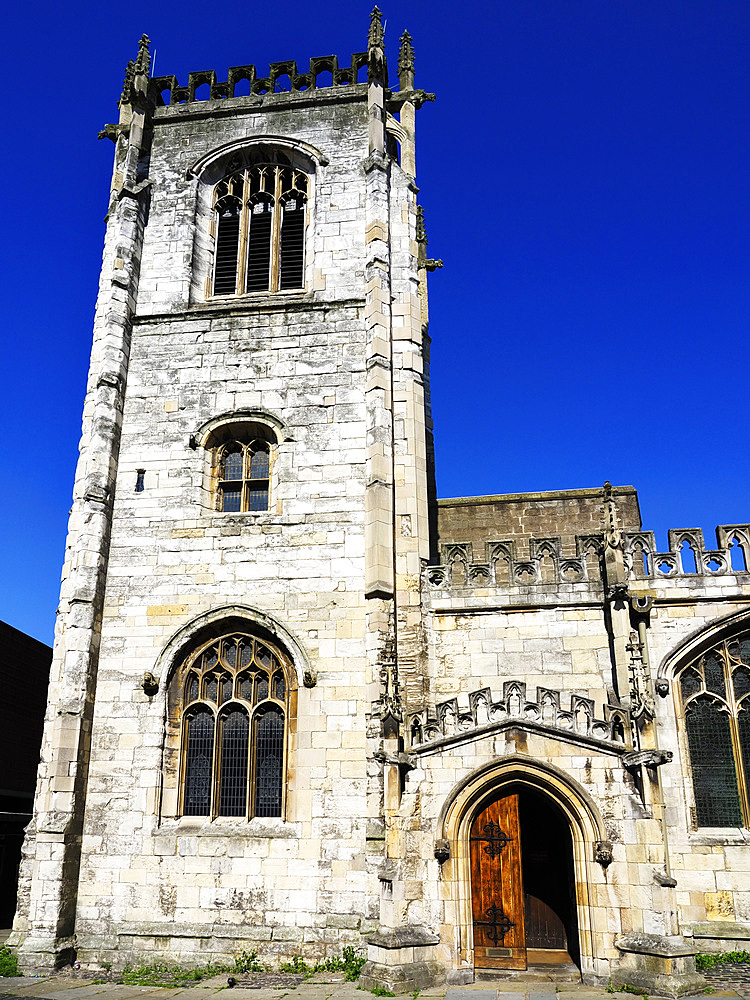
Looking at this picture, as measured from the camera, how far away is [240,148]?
64.0 feet

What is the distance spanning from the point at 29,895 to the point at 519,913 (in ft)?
26.1

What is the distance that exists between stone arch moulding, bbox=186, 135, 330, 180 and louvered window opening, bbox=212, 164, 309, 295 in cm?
45

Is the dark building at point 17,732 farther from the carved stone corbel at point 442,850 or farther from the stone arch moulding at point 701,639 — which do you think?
the stone arch moulding at point 701,639

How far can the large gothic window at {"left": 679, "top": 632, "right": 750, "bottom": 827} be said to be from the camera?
13586mm

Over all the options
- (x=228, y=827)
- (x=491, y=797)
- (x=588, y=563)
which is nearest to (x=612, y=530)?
(x=588, y=563)

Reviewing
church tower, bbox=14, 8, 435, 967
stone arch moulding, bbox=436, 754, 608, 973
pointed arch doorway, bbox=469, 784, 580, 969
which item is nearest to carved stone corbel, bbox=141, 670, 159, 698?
church tower, bbox=14, 8, 435, 967

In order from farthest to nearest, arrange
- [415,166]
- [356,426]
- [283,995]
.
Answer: [415,166] < [356,426] < [283,995]

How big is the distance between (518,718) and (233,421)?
807cm

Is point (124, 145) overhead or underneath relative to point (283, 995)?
overhead

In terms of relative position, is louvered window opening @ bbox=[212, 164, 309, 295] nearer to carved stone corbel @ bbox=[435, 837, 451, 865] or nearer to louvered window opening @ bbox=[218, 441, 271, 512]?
louvered window opening @ bbox=[218, 441, 271, 512]

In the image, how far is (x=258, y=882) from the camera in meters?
13.4

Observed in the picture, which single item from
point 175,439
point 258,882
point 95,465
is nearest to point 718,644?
point 258,882

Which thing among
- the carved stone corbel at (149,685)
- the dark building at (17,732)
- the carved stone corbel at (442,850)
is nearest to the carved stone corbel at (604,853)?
the carved stone corbel at (442,850)

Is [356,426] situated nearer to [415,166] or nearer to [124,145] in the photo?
[415,166]
